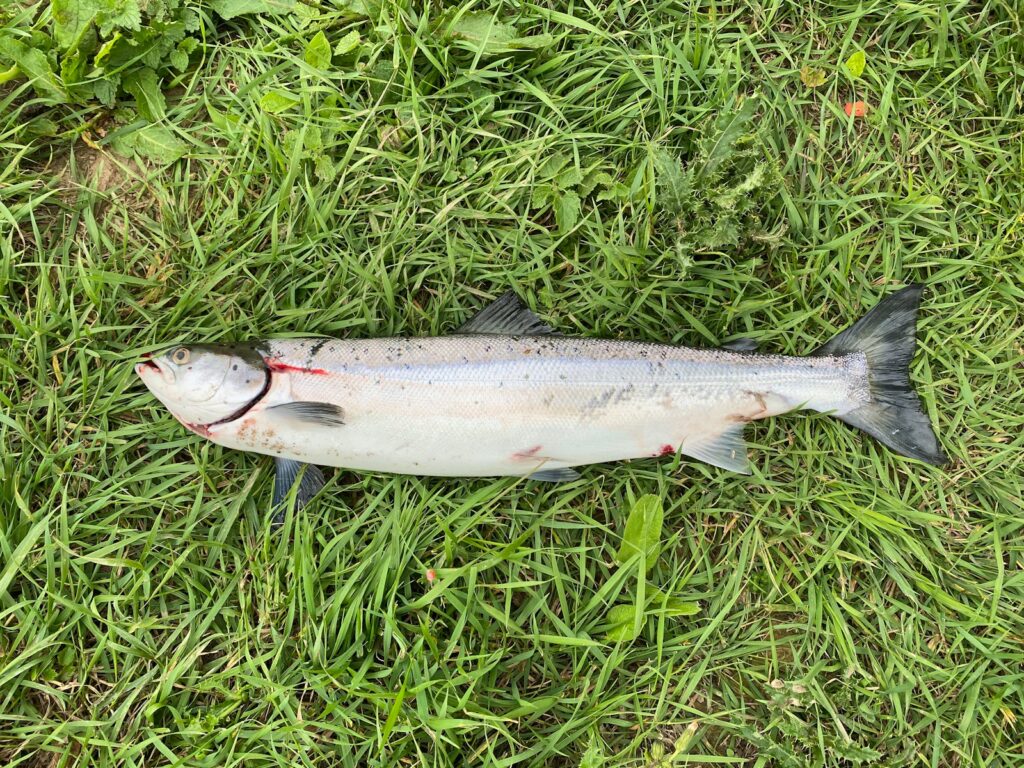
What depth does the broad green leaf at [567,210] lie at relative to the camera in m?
3.06

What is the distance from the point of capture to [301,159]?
3033 millimetres

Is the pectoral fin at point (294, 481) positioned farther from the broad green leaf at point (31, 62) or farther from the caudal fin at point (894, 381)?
the caudal fin at point (894, 381)

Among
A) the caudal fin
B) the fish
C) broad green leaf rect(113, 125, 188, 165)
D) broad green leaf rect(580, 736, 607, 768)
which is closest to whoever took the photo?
broad green leaf rect(580, 736, 607, 768)

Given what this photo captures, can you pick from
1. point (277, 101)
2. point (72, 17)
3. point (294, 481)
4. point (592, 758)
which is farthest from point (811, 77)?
point (72, 17)

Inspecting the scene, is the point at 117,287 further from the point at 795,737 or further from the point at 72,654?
the point at 795,737

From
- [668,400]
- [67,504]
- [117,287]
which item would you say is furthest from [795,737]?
[117,287]

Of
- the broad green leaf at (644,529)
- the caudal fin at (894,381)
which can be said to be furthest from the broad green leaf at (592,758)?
the caudal fin at (894,381)

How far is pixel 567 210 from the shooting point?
10.0 ft

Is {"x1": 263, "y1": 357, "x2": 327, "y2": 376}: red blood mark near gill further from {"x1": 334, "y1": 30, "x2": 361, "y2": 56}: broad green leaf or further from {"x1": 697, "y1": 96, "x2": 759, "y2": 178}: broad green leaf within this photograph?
{"x1": 697, "y1": 96, "x2": 759, "y2": 178}: broad green leaf

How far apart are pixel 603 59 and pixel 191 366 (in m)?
2.53

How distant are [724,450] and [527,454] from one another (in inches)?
37.1

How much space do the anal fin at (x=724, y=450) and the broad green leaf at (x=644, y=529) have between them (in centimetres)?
30

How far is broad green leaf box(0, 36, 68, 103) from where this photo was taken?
115 inches

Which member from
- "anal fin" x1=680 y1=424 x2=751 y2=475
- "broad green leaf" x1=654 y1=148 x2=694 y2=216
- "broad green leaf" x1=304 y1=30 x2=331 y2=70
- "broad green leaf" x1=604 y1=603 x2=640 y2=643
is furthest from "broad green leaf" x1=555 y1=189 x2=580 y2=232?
"broad green leaf" x1=604 y1=603 x2=640 y2=643
